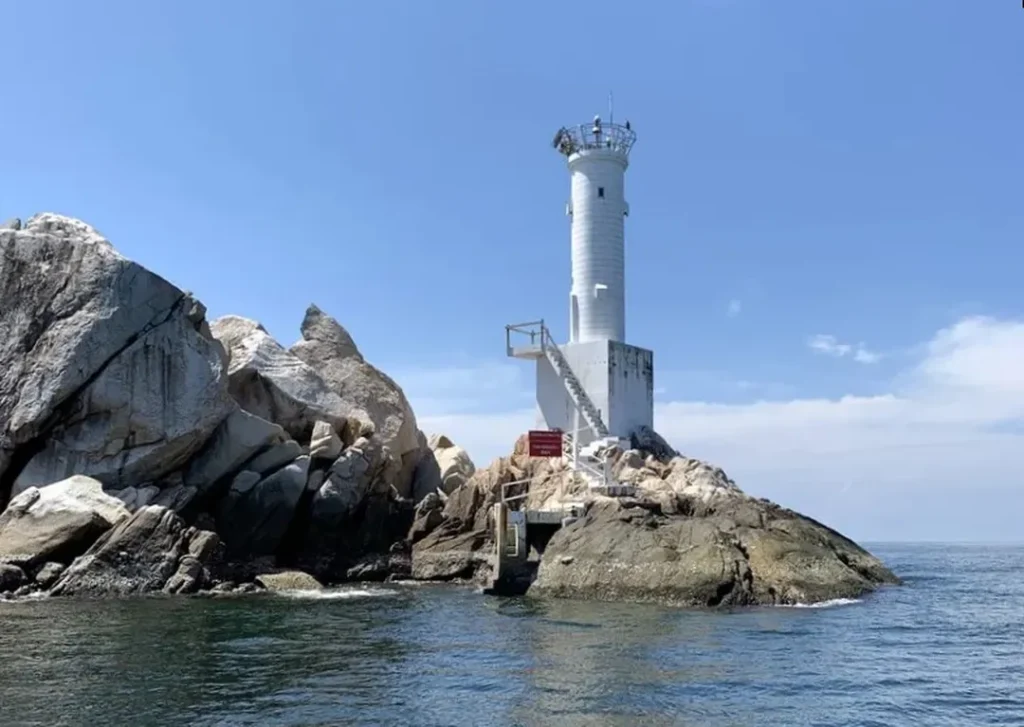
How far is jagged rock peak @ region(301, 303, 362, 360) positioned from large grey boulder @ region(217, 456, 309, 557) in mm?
11467

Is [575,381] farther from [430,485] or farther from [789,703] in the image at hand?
[789,703]

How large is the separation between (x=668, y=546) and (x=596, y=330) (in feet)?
54.0

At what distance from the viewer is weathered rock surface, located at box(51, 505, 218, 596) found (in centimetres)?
3152

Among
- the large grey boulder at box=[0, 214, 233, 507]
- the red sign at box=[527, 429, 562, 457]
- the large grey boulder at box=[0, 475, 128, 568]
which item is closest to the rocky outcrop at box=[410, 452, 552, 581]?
the red sign at box=[527, 429, 562, 457]

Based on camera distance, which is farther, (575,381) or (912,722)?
(575,381)

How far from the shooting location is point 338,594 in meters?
33.8

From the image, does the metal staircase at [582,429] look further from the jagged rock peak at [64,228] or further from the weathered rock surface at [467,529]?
the jagged rock peak at [64,228]

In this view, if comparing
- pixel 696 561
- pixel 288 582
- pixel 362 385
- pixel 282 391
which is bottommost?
pixel 288 582

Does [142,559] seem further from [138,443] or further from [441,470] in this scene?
[441,470]

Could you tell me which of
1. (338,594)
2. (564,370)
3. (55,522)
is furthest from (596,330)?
(55,522)

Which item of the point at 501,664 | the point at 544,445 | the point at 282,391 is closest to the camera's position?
the point at 501,664

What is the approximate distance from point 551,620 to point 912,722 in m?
11.6

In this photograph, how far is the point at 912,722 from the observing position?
52.6ft

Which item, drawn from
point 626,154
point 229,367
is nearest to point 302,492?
point 229,367
